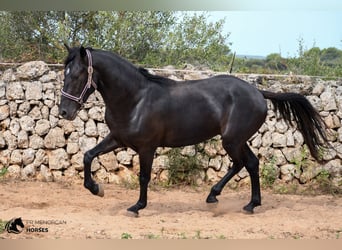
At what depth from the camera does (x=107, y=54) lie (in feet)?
19.2

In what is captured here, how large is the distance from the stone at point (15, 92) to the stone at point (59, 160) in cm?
97

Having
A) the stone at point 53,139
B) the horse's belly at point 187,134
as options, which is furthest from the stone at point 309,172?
the stone at point 53,139

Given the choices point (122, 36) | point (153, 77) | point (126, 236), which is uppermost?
point (122, 36)

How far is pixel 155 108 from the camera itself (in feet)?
19.6

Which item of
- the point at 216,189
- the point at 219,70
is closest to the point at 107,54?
the point at 216,189

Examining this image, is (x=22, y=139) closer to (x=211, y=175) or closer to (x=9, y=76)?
(x=9, y=76)

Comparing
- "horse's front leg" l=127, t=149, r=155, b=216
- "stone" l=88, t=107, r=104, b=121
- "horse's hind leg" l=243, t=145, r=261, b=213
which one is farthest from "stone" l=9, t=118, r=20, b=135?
"horse's hind leg" l=243, t=145, r=261, b=213

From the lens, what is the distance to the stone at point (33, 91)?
7.97m

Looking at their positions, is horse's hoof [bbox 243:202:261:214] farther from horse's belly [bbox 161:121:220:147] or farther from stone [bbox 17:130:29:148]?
stone [bbox 17:130:29:148]

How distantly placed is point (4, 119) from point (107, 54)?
2.85m

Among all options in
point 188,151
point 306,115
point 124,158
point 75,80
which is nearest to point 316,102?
point 306,115

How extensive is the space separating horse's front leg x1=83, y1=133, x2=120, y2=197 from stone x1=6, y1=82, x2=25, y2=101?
2.50 m

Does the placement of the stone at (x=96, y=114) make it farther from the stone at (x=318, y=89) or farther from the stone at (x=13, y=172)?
the stone at (x=318, y=89)

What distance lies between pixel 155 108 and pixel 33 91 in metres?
2.73
